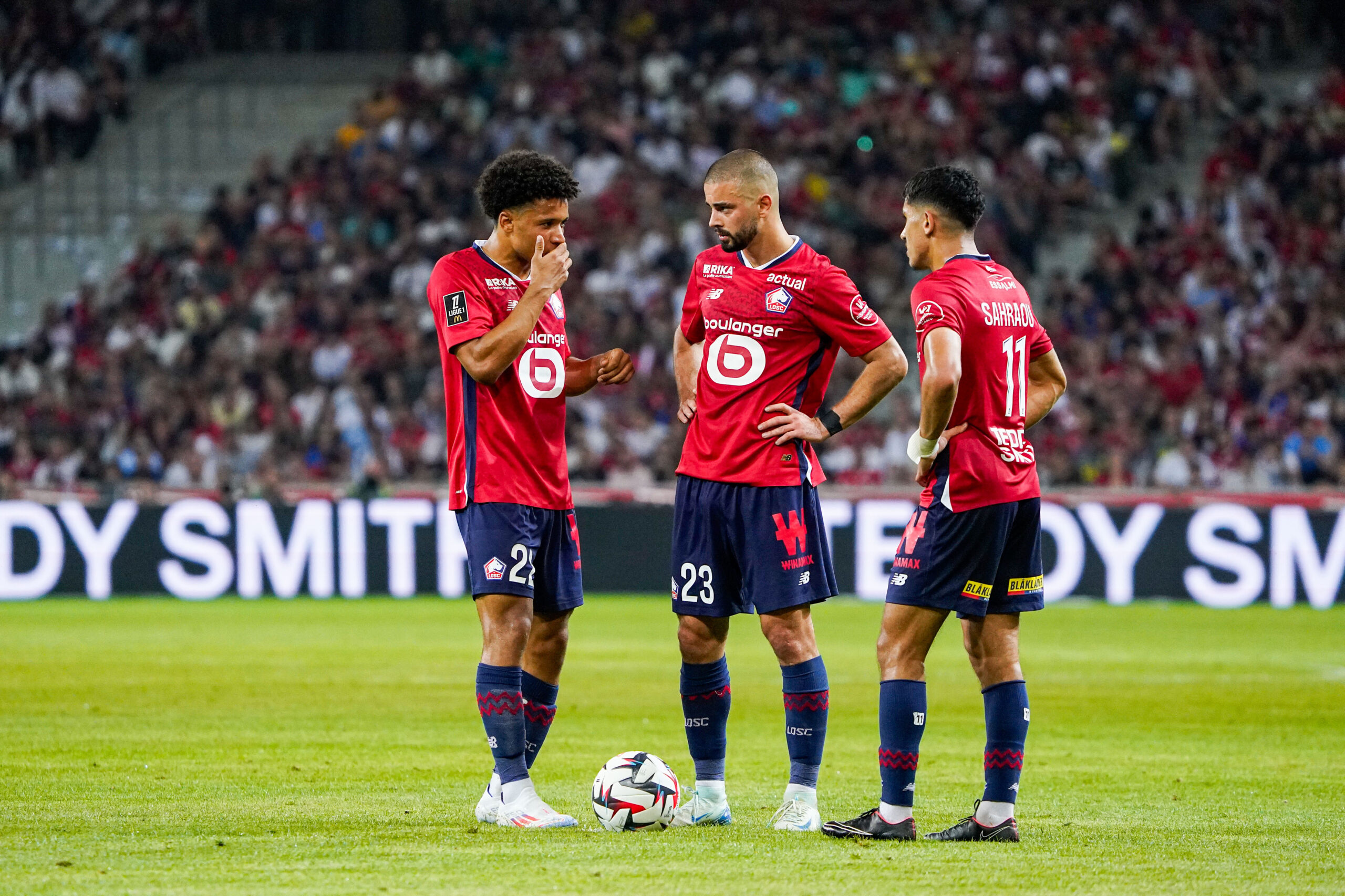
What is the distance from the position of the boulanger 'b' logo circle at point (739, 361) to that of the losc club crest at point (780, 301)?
146 mm

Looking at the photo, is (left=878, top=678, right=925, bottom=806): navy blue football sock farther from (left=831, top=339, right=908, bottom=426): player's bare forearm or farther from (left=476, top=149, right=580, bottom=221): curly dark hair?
(left=476, top=149, right=580, bottom=221): curly dark hair

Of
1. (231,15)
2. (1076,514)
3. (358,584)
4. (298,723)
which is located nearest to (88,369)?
(358,584)

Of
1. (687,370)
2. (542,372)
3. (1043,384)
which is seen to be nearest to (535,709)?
(542,372)

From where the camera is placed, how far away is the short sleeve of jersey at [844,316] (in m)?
7.00

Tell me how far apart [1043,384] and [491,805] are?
269 cm

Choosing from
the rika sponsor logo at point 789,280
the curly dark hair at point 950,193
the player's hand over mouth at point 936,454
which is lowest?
the player's hand over mouth at point 936,454

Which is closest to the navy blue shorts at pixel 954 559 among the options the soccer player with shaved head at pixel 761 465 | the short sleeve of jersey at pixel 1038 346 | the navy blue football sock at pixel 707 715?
the soccer player with shaved head at pixel 761 465

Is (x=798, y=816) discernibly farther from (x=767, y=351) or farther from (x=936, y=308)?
(x=936, y=308)

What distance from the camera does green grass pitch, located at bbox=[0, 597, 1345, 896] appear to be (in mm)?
5836

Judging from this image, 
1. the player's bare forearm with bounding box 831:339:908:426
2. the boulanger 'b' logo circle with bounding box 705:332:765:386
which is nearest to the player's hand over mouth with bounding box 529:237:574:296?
the boulanger 'b' logo circle with bounding box 705:332:765:386

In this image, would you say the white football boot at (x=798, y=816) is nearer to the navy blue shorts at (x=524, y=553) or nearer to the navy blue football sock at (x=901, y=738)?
the navy blue football sock at (x=901, y=738)

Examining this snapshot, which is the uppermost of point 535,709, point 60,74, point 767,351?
point 60,74

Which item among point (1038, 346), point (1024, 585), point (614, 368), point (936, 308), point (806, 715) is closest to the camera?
point (936, 308)

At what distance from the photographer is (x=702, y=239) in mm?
25875
